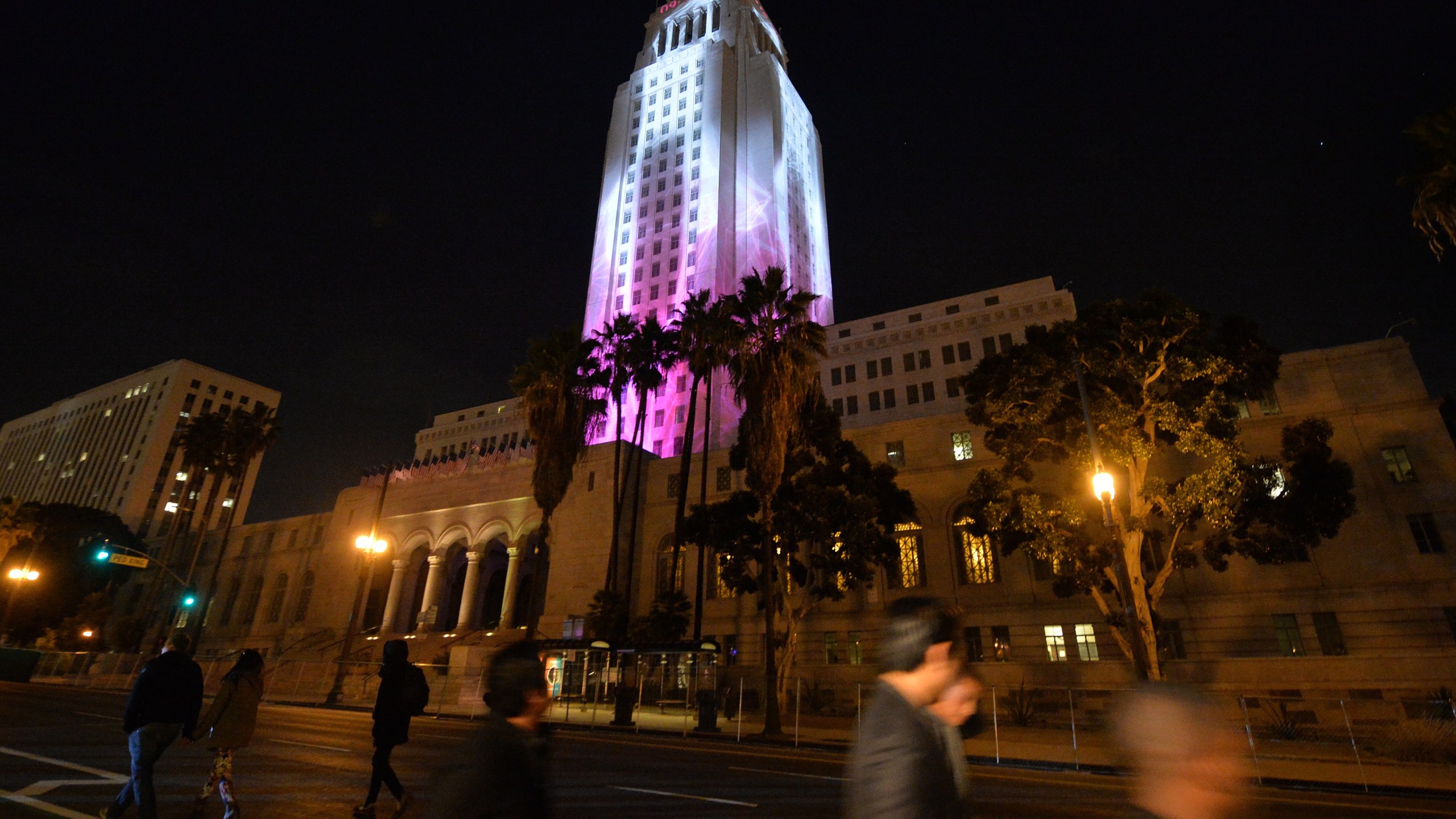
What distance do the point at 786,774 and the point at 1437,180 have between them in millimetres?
19092

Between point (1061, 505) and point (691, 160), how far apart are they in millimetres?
68688

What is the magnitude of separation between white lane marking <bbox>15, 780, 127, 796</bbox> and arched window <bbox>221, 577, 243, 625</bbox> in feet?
197

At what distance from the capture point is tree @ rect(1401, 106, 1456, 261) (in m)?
15.2

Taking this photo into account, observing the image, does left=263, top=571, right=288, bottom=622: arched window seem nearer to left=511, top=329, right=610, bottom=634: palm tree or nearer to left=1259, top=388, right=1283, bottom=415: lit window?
left=511, top=329, right=610, bottom=634: palm tree

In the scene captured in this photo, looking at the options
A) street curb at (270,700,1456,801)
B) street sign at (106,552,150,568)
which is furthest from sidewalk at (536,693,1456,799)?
street sign at (106,552,150,568)

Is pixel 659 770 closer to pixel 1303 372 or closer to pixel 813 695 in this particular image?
pixel 813 695

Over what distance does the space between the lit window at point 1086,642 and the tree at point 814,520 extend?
784 centimetres

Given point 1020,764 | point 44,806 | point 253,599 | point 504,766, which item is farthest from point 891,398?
point 504,766

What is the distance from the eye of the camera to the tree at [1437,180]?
15.2 metres

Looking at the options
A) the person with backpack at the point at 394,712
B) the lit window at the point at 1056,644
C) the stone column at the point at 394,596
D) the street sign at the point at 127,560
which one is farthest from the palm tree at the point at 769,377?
the stone column at the point at 394,596

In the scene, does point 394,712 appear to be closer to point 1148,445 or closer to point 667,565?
point 1148,445

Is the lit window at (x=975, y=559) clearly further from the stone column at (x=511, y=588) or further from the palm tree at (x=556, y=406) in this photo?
the stone column at (x=511, y=588)

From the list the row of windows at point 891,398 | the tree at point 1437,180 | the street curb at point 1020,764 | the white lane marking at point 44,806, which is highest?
the row of windows at point 891,398

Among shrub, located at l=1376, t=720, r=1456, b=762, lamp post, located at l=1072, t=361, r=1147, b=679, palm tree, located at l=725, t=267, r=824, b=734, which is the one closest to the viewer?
shrub, located at l=1376, t=720, r=1456, b=762
